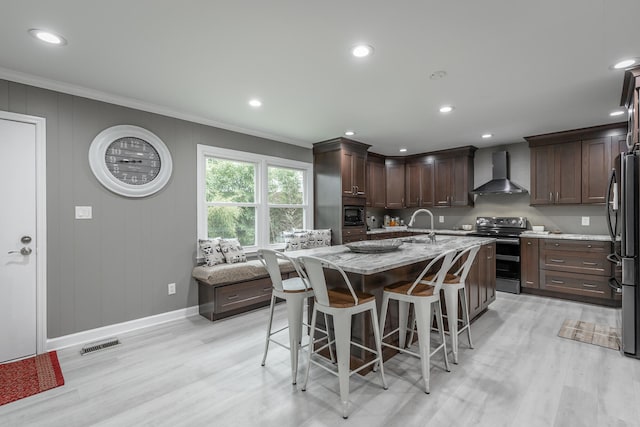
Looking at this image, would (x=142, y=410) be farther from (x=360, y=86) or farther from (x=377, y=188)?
(x=377, y=188)

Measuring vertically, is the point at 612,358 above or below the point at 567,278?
below

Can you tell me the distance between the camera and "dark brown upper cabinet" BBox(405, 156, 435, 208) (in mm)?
6168

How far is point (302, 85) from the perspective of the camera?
2973mm

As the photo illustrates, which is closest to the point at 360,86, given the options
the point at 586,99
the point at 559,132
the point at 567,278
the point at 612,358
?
the point at 586,99

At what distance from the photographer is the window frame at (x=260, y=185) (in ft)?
12.9

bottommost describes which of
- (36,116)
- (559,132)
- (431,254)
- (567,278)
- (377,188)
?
(567,278)

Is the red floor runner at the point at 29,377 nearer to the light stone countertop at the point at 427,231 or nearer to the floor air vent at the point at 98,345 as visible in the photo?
the floor air vent at the point at 98,345

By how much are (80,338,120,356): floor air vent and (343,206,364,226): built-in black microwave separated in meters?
3.42

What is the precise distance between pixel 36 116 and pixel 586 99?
5519 mm

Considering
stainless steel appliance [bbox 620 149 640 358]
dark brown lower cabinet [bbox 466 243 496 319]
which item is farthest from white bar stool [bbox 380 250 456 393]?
stainless steel appliance [bbox 620 149 640 358]

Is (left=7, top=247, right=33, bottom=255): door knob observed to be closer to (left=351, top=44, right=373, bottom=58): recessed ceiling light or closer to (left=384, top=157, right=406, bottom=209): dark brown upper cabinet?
(left=351, top=44, right=373, bottom=58): recessed ceiling light

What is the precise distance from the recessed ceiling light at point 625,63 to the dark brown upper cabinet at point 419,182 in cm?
357

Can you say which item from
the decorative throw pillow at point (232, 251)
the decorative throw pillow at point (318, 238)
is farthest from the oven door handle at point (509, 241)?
the decorative throw pillow at point (232, 251)

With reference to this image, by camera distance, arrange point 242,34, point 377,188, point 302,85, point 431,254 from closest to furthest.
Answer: point 242,34, point 431,254, point 302,85, point 377,188
